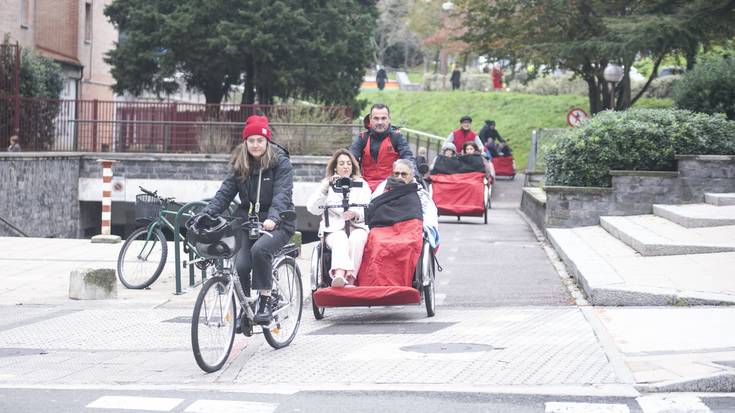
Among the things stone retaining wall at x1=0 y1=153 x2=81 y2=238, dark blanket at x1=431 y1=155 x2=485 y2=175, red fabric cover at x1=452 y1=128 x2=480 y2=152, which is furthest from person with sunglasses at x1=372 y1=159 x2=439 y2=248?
stone retaining wall at x1=0 y1=153 x2=81 y2=238

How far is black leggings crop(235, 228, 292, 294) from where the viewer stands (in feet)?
30.6

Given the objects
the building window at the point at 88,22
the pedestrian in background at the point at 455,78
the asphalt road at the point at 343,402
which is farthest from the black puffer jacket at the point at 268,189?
the pedestrian in background at the point at 455,78

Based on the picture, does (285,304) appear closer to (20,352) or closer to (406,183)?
(20,352)

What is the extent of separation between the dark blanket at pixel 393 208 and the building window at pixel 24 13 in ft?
108

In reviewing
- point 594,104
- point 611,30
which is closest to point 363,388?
point 611,30

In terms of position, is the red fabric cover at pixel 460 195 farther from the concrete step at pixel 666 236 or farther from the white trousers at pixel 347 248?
the white trousers at pixel 347 248

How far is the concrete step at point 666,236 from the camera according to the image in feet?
45.6

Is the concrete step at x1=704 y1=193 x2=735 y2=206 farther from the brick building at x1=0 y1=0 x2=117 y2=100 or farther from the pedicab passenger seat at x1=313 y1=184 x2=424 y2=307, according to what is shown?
the brick building at x1=0 y1=0 x2=117 y2=100

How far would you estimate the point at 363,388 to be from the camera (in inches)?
321

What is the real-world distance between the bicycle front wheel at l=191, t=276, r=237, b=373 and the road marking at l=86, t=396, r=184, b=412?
2.24ft

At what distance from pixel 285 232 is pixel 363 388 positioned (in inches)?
71.2

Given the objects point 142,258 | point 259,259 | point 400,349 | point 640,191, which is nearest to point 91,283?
point 142,258

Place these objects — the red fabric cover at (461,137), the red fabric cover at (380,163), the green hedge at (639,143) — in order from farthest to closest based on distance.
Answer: the red fabric cover at (461,137) < the green hedge at (639,143) < the red fabric cover at (380,163)

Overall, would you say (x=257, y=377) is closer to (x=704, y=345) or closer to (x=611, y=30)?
(x=704, y=345)
